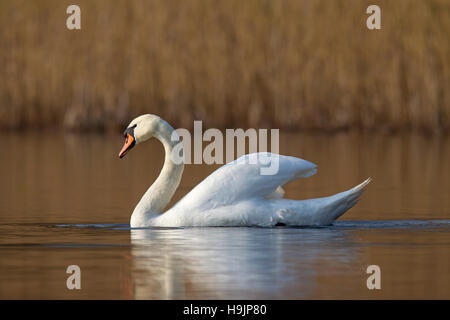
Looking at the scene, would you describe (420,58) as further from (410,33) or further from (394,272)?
(394,272)

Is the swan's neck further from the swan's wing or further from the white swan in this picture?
the swan's wing

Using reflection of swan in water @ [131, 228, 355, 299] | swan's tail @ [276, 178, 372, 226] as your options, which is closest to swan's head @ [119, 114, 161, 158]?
reflection of swan in water @ [131, 228, 355, 299]

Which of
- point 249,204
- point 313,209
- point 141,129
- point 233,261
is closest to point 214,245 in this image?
point 233,261

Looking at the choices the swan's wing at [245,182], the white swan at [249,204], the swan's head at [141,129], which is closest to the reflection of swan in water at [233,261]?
the white swan at [249,204]

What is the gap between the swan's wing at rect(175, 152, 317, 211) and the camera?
816cm

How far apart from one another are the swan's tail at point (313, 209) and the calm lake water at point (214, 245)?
115 millimetres

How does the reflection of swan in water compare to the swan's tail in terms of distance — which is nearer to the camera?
the reflection of swan in water

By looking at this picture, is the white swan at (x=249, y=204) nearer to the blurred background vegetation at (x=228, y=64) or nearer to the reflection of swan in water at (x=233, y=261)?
the reflection of swan in water at (x=233, y=261)

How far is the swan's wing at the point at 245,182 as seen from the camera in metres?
8.16

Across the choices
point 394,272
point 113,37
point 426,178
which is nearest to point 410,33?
point 113,37

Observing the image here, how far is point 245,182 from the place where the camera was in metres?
8.16

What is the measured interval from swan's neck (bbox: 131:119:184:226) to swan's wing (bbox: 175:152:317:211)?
→ 0.29 metres

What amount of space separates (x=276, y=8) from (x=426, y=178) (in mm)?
6861

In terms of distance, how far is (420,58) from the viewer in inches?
704
